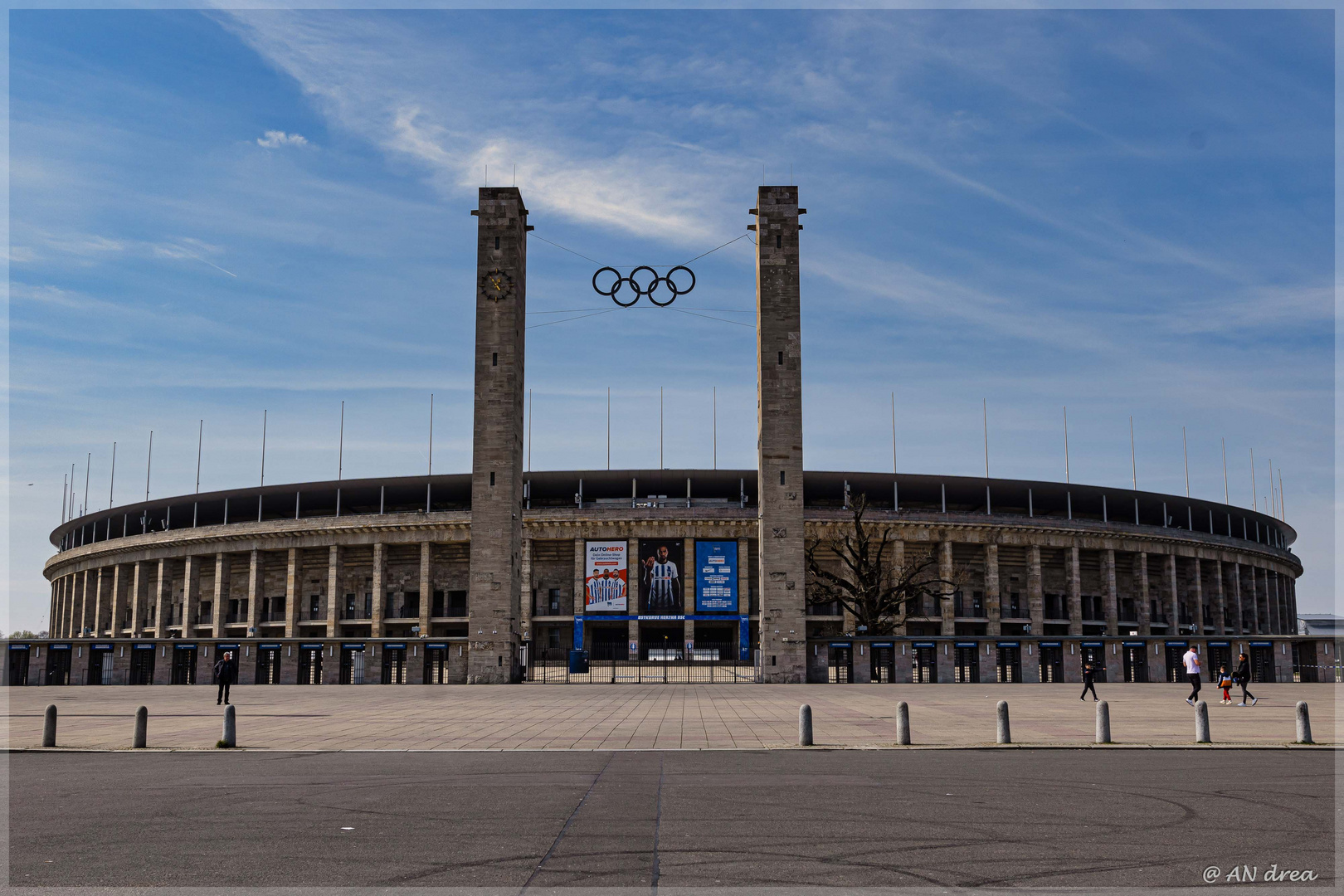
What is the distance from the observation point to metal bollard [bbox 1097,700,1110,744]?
18033mm

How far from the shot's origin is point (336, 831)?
33.6ft

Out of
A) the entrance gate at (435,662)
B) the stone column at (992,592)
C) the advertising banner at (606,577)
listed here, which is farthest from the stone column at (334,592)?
the stone column at (992,592)

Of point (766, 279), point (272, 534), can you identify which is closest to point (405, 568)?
point (272, 534)

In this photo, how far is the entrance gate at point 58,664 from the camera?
1781 inches

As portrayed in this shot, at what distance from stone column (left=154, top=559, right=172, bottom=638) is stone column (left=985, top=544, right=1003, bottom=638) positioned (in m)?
65.6

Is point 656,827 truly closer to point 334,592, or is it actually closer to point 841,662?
point 841,662

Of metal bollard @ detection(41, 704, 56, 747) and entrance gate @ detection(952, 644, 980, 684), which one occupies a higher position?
metal bollard @ detection(41, 704, 56, 747)

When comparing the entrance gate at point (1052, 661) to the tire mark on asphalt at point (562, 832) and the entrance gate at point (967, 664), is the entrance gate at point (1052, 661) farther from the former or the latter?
the tire mark on asphalt at point (562, 832)

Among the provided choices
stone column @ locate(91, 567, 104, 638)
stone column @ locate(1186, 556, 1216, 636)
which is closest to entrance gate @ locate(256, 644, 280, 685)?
stone column @ locate(91, 567, 104, 638)

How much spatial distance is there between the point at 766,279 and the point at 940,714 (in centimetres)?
2655

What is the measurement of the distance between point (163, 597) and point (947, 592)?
62.7 meters

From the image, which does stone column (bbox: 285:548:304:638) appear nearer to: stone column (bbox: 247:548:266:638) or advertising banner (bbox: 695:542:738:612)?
stone column (bbox: 247:548:266:638)

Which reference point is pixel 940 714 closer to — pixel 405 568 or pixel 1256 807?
pixel 1256 807
